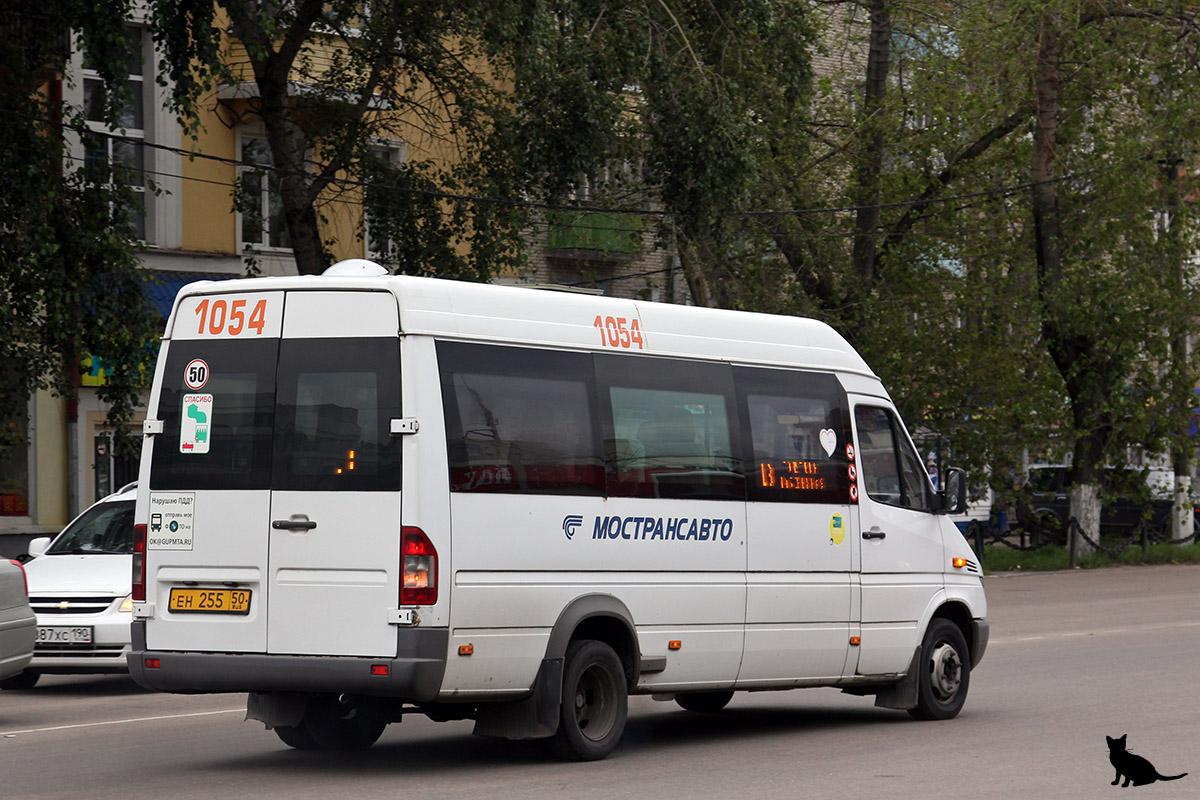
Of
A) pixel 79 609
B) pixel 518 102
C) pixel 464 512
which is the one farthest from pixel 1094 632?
pixel 464 512

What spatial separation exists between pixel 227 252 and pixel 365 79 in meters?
5.90

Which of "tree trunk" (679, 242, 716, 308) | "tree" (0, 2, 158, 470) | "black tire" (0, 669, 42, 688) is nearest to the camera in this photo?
"black tire" (0, 669, 42, 688)

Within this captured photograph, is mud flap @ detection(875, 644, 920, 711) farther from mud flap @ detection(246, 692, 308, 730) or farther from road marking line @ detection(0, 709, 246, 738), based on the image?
road marking line @ detection(0, 709, 246, 738)

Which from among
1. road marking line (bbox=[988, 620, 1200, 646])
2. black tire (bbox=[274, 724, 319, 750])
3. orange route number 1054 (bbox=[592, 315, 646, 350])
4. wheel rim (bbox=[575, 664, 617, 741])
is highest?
orange route number 1054 (bbox=[592, 315, 646, 350])

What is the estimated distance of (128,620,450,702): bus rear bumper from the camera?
27.0ft

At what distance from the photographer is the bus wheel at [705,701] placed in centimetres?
1172

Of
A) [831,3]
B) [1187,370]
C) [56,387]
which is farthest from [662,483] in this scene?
[1187,370]

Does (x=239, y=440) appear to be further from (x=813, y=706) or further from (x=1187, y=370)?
(x=1187, y=370)

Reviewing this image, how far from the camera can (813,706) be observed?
12516mm

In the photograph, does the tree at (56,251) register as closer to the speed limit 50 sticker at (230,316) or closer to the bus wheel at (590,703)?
the speed limit 50 sticker at (230,316)

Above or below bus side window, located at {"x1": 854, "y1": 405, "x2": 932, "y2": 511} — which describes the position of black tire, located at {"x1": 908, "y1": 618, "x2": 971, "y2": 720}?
below

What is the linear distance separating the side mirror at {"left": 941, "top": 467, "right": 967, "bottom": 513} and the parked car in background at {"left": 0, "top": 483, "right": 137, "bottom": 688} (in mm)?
6561

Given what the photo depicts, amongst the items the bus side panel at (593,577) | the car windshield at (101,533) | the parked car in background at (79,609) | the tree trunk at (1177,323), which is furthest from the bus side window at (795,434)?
the tree trunk at (1177,323)

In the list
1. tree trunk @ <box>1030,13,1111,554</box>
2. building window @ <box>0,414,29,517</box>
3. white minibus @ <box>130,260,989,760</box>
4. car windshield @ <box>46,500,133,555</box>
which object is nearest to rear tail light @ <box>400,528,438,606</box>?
white minibus @ <box>130,260,989,760</box>
